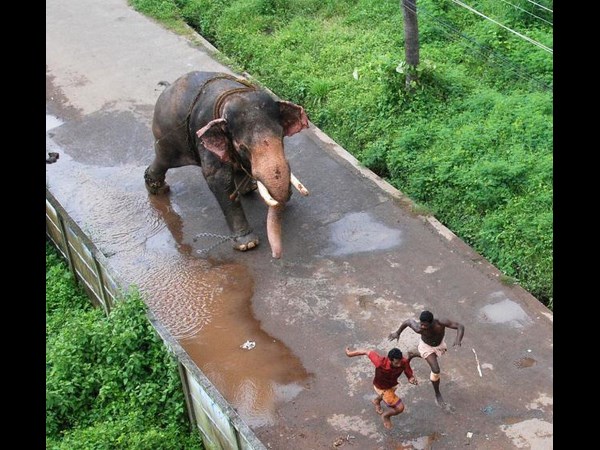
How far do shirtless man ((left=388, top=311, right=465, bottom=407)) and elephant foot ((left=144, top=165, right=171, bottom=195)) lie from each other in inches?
155

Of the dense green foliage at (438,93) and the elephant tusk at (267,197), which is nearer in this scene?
the elephant tusk at (267,197)

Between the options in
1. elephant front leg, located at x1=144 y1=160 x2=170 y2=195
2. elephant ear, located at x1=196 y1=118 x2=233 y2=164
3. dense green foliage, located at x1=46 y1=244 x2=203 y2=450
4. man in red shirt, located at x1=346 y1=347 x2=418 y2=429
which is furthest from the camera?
elephant front leg, located at x1=144 y1=160 x2=170 y2=195

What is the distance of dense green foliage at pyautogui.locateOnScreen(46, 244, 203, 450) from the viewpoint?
7379 mm

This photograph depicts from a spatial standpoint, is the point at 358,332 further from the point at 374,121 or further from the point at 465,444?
the point at 374,121

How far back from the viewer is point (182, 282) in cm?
891

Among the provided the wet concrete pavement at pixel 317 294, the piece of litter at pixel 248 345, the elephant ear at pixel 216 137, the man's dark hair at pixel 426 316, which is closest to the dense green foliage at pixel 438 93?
the wet concrete pavement at pixel 317 294

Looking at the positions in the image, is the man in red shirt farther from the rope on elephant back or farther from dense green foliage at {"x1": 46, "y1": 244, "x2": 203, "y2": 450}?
the rope on elephant back

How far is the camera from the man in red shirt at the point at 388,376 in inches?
262

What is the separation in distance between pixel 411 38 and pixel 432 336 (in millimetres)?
5046

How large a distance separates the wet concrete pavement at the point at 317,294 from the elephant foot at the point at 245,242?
0.22 feet

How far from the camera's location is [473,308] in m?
8.20

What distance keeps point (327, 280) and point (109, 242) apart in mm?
2339

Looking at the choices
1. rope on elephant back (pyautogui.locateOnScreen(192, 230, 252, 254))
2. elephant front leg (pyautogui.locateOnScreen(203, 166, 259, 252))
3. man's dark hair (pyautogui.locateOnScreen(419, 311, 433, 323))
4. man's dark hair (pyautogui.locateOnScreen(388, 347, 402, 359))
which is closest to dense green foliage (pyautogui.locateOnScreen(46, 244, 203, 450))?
rope on elephant back (pyautogui.locateOnScreen(192, 230, 252, 254))

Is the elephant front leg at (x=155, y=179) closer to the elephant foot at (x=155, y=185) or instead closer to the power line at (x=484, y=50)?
the elephant foot at (x=155, y=185)
